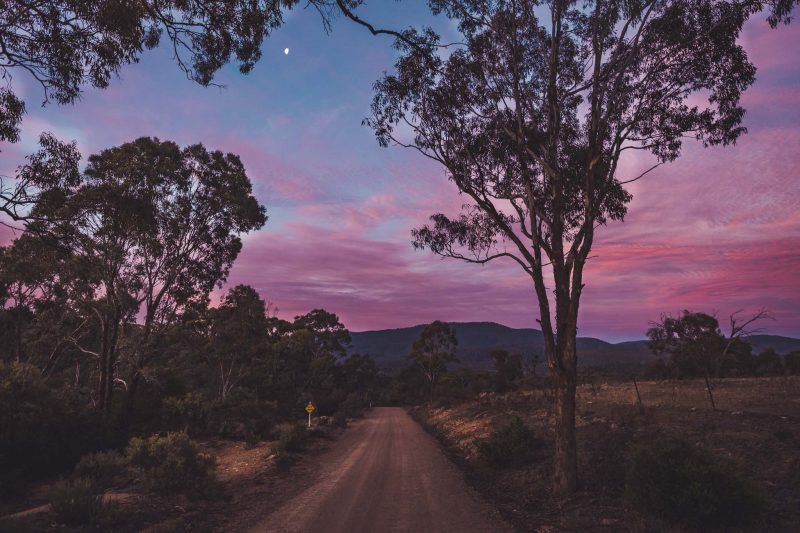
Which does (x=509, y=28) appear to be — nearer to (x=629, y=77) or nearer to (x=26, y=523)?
(x=629, y=77)

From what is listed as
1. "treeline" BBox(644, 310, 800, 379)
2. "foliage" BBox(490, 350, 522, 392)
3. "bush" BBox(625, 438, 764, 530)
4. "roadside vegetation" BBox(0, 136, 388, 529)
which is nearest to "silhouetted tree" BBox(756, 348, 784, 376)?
"treeline" BBox(644, 310, 800, 379)

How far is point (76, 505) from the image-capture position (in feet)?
28.7

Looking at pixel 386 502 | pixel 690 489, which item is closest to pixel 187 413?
pixel 386 502

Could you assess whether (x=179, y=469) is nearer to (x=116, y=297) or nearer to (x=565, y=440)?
(x=565, y=440)

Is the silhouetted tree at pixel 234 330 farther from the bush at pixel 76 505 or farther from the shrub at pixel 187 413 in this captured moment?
the bush at pixel 76 505

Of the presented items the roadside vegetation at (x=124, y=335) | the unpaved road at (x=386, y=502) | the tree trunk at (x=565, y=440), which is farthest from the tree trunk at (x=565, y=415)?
the roadside vegetation at (x=124, y=335)

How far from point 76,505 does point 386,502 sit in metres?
6.15

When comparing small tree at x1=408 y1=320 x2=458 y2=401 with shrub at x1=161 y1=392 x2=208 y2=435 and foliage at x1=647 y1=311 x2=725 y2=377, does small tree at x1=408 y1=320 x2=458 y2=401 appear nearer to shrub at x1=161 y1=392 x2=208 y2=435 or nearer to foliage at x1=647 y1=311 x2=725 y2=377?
foliage at x1=647 y1=311 x2=725 y2=377

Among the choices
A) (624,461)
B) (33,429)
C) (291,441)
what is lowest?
(291,441)

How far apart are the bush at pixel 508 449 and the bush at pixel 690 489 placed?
643cm

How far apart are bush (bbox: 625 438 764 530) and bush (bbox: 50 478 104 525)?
9949 millimetres

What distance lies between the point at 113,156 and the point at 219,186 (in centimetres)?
494

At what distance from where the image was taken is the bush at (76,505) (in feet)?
28.4

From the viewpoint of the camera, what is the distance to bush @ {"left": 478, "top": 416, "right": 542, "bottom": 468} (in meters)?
14.6
